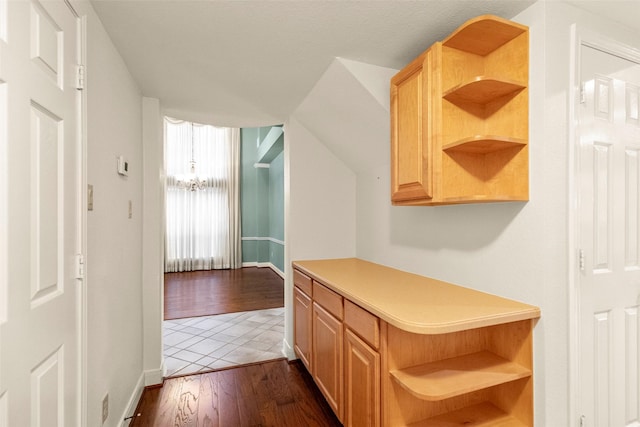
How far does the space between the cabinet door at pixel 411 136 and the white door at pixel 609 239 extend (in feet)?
2.21

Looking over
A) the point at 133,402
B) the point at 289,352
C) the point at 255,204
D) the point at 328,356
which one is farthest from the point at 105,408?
the point at 255,204

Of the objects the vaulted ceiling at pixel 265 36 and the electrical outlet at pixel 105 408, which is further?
the electrical outlet at pixel 105 408

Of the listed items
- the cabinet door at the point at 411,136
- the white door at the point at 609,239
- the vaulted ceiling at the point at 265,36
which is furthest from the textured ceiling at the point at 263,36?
the white door at the point at 609,239

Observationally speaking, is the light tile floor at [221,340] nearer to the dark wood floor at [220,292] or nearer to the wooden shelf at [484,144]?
the dark wood floor at [220,292]

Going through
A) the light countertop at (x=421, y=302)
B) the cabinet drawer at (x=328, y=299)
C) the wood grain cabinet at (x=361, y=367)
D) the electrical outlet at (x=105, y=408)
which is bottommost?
the electrical outlet at (x=105, y=408)

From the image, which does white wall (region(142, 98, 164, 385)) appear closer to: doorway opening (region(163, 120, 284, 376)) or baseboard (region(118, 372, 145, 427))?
baseboard (region(118, 372, 145, 427))

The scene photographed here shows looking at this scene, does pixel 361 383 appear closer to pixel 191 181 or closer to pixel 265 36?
pixel 265 36

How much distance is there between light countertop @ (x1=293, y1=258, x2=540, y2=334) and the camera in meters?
1.27

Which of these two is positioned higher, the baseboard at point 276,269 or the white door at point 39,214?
the white door at point 39,214

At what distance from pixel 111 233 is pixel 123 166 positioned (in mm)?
453

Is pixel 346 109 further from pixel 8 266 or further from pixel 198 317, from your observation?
pixel 198 317

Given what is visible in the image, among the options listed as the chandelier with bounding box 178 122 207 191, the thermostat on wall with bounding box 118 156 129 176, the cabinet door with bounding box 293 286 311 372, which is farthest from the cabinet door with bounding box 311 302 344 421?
the chandelier with bounding box 178 122 207 191

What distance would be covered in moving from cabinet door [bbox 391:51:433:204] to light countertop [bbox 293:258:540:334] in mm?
531

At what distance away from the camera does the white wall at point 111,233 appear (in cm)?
146
